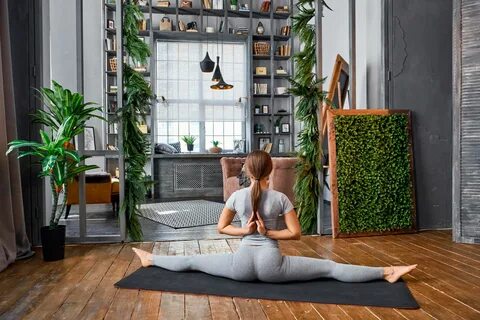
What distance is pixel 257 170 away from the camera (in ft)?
7.93

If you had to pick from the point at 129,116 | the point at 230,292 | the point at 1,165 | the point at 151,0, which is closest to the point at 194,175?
the point at 151,0

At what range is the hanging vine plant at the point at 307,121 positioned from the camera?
4316 mm

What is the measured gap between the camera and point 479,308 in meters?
2.20

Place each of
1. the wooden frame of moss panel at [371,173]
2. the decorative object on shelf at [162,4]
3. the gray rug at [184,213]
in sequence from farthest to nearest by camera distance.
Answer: the decorative object on shelf at [162,4]
the gray rug at [184,213]
the wooden frame of moss panel at [371,173]

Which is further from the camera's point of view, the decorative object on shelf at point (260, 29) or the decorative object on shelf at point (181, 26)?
the decorative object on shelf at point (260, 29)

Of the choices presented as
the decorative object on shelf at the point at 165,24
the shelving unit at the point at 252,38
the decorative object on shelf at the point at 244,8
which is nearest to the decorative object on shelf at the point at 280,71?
the shelving unit at the point at 252,38

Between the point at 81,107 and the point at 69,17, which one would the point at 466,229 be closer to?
the point at 81,107

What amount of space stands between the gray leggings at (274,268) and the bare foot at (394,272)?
4cm

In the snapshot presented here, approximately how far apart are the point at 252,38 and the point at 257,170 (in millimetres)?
7204

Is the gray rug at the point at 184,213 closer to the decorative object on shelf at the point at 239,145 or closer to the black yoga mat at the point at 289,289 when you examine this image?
the decorative object on shelf at the point at 239,145

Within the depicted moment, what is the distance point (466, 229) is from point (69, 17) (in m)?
7.17

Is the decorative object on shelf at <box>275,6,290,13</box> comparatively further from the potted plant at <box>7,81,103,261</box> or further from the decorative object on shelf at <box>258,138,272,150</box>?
the potted plant at <box>7,81,103,261</box>

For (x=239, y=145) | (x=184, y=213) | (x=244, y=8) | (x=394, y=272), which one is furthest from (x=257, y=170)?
(x=244, y=8)

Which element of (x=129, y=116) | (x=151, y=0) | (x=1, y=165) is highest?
(x=151, y=0)
